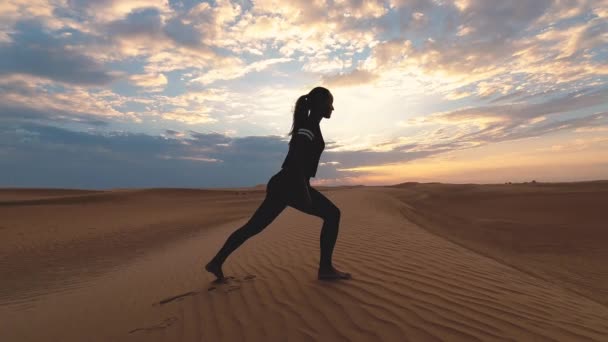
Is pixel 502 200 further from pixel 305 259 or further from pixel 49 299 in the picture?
pixel 49 299

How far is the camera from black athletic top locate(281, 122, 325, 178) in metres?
3.39

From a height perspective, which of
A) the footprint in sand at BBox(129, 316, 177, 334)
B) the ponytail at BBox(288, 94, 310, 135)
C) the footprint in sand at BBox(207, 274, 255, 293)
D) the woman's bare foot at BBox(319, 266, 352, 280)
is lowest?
the footprint in sand at BBox(129, 316, 177, 334)

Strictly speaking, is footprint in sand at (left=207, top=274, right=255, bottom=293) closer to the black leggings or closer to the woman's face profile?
the black leggings

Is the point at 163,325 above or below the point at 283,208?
below

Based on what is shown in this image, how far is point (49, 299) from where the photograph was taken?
5652 millimetres

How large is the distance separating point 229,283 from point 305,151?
6.64 ft

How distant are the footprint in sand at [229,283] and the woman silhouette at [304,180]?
0.54m

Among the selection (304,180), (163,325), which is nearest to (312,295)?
(304,180)

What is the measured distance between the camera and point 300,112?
3.58 meters

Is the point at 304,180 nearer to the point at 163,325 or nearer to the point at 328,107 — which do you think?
the point at 328,107

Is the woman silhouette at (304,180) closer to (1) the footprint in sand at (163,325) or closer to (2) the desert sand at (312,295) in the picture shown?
(2) the desert sand at (312,295)

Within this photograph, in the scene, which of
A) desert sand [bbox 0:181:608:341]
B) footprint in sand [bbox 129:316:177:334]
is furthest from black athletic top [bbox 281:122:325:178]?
footprint in sand [bbox 129:316:177:334]

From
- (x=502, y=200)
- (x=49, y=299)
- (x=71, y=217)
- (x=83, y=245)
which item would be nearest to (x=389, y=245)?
(x=49, y=299)

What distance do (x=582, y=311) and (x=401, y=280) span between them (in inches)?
69.1
